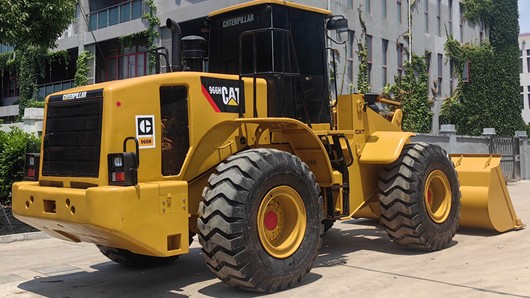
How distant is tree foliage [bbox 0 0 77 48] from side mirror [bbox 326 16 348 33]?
244 inches

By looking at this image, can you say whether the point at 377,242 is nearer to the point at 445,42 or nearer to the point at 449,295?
the point at 449,295

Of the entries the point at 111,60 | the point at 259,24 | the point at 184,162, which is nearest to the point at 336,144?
the point at 259,24

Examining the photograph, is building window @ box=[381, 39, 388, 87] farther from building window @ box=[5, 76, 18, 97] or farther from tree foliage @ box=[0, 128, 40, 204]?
building window @ box=[5, 76, 18, 97]

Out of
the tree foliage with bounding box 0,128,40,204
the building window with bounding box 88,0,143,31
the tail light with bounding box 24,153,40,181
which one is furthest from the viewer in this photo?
the building window with bounding box 88,0,143,31

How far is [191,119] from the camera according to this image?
5.64 meters

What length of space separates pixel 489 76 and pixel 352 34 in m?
11.8

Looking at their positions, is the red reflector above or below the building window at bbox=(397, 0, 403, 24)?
below

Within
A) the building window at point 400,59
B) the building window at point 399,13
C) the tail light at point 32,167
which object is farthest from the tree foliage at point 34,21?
the building window at point 399,13

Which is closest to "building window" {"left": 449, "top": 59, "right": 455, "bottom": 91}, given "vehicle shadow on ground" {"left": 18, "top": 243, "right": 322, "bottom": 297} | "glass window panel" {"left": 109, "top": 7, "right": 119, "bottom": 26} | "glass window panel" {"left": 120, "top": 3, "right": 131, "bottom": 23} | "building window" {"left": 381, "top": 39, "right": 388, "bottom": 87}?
"building window" {"left": 381, "top": 39, "right": 388, "bottom": 87}

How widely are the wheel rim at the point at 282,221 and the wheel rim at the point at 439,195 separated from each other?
9.08 feet

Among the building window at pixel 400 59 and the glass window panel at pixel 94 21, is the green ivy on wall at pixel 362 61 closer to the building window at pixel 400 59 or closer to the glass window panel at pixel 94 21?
the building window at pixel 400 59

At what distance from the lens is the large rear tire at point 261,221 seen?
5148 millimetres

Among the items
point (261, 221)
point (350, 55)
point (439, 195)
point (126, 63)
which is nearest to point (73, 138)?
point (261, 221)

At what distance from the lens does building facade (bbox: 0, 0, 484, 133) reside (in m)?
21.7
